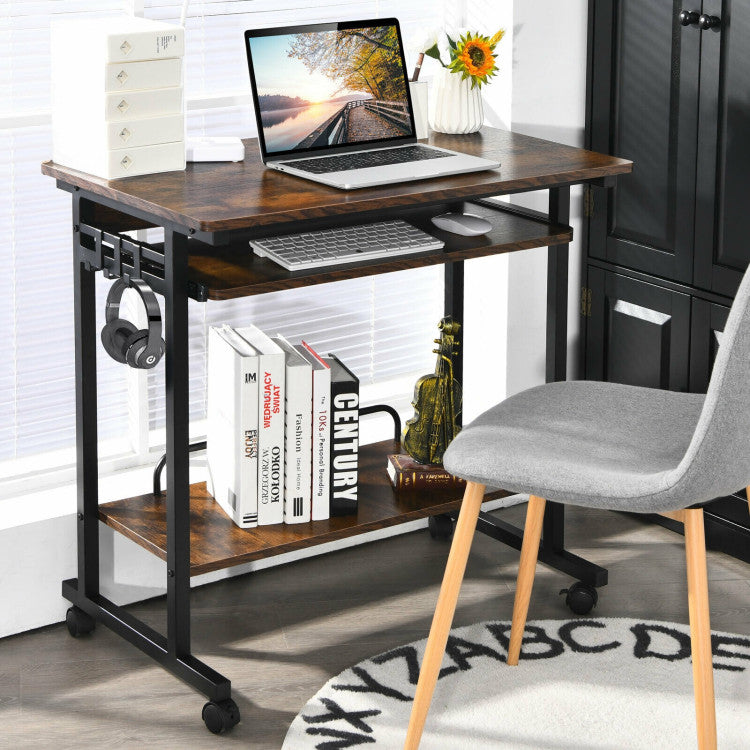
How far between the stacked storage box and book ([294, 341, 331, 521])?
1.41 ft

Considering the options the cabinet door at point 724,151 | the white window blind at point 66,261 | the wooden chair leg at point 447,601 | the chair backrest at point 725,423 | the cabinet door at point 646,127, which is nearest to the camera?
the chair backrest at point 725,423

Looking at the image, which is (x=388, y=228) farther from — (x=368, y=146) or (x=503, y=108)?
(x=503, y=108)

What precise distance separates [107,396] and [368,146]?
2.40ft

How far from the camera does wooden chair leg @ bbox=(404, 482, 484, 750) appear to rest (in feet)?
6.81

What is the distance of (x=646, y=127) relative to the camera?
287cm

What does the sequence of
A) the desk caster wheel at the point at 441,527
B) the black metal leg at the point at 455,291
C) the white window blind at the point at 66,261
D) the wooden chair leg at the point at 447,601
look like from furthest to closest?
the desk caster wheel at the point at 441,527 → the black metal leg at the point at 455,291 → the white window blind at the point at 66,261 → the wooden chair leg at the point at 447,601

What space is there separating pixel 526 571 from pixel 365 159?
775 mm

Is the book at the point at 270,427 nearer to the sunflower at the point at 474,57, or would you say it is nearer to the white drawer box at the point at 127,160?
the white drawer box at the point at 127,160

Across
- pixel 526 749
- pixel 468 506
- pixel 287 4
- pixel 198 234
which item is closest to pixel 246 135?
pixel 287 4

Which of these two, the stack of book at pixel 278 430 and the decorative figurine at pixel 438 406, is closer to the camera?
the stack of book at pixel 278 430

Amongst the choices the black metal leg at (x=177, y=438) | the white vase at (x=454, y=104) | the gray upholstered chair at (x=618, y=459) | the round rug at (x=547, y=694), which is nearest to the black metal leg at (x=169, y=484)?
the black metal leg at (x=177, y=438)

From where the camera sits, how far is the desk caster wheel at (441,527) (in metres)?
3.03

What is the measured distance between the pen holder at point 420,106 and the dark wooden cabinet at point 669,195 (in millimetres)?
490

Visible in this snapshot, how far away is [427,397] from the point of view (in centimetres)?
275
